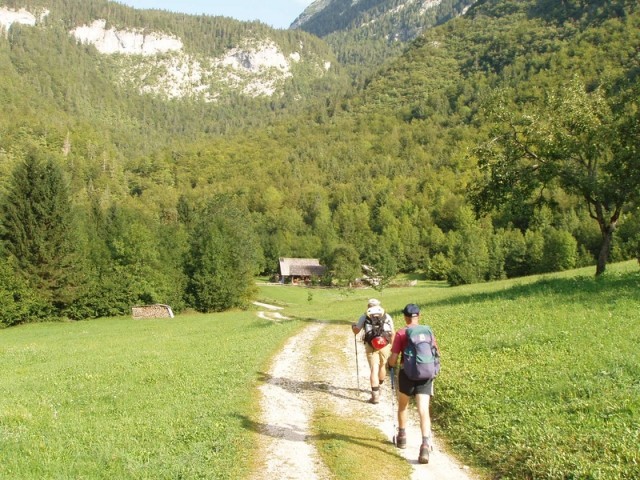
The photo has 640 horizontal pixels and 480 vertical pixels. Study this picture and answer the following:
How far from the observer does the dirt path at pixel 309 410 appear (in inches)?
365

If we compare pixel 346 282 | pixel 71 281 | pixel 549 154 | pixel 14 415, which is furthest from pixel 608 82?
pixel 346 282

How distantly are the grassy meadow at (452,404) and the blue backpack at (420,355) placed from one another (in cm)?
186

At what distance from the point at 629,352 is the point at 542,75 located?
192 metres

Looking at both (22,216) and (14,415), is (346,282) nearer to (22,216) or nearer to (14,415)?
(22,216)

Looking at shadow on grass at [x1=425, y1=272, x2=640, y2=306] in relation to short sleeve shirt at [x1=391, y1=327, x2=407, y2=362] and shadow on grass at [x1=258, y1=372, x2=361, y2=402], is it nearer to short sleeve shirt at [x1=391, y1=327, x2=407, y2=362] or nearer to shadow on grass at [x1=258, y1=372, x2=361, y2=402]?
shadow on grass at [x1=258, y1=372, x2=361, y2=402]

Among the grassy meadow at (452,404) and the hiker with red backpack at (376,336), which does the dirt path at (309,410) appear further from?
the hiker with red backpack at (376,336)

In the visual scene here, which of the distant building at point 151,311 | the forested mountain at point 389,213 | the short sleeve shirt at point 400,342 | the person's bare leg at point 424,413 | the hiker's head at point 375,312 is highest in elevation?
A: the forested mountain at point 389,213

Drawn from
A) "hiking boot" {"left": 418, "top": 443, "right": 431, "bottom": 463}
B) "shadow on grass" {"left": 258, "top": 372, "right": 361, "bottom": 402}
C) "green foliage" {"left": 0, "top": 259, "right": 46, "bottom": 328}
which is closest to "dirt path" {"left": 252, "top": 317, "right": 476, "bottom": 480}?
"shadow on grass" {"left": 258, "top": 372, "right": 361, "bottom": 402}

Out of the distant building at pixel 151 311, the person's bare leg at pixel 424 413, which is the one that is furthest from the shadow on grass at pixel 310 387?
the distant building at pixel 151 311

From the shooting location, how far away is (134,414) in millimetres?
12781

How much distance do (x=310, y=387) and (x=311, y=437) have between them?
14.7ft

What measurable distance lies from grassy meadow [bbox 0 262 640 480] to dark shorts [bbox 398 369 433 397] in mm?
1530

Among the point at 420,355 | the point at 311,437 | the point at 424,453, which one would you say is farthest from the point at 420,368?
the point at 311,437

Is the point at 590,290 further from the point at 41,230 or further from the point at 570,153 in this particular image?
the point at 41,230
